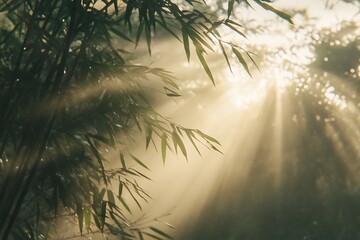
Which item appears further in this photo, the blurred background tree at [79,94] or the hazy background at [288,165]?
the hazy background at [288,165]

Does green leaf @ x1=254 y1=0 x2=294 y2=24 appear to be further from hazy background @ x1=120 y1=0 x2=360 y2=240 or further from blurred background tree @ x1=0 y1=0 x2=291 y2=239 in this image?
hazy background @ x1=120 y1=0 x2=360 y2=240

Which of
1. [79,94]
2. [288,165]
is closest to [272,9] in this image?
[79,94]

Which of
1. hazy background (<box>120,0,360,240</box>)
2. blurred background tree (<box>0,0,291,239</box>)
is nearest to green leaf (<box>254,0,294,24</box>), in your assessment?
blurred background tree (<box>0,0,291,239</box>)

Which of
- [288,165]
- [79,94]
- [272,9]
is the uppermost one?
[272,9]

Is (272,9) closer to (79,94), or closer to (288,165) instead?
(79,94)

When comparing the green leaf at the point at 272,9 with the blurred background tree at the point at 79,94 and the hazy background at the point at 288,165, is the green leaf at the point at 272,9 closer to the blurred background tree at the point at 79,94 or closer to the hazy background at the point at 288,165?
the blurred background tree at the point at 79,94

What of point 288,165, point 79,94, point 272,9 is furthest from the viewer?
point 288,165

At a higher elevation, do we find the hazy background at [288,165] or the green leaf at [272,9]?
the green leaf at [272,9]

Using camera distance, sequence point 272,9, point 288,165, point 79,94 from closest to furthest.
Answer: point 272,9, point 79,94, point 288,165

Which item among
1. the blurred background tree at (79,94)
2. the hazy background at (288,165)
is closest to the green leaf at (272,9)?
the blurred background tree at (79,94)

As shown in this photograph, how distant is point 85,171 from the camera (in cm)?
455

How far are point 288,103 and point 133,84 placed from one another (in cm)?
906

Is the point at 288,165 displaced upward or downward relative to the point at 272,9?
downward

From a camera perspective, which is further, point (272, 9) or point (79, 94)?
point (79, 94)
